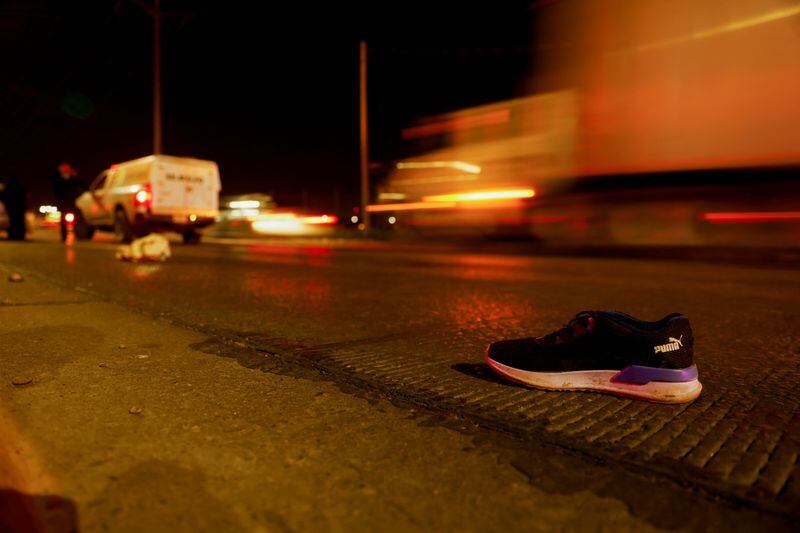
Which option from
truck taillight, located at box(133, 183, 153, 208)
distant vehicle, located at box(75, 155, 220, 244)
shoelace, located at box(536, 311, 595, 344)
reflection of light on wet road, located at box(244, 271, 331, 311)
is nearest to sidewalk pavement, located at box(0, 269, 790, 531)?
shoelace, located at box(536, 311, 595, 344)

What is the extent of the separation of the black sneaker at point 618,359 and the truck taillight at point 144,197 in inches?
509

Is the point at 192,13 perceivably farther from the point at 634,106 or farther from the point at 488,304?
the point at 488,304

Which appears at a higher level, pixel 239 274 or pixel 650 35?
pixel 650 35

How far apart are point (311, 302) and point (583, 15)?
880 cm

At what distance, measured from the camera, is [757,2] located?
9.22 meters

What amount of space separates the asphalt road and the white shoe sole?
44 mm

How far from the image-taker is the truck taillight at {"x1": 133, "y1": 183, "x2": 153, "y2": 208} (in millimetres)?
13789

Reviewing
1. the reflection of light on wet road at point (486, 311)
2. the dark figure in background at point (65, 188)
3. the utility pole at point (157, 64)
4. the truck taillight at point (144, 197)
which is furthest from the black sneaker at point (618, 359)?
the utility pole at point (157, 64)

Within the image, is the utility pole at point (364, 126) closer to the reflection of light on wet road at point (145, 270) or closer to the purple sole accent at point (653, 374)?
the reflection of light on wet road at point (145, 270)

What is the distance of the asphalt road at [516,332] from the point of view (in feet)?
6.77

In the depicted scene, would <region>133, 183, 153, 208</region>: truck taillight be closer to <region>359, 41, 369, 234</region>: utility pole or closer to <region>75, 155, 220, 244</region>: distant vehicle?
<region>75, 155, 220, 244</region>: distant vehicle

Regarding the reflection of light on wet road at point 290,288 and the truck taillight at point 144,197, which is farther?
the truck taillight at point 144,197

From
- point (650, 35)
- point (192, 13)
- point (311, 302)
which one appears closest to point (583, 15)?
point (650, 35)

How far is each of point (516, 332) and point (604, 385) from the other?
144cm
